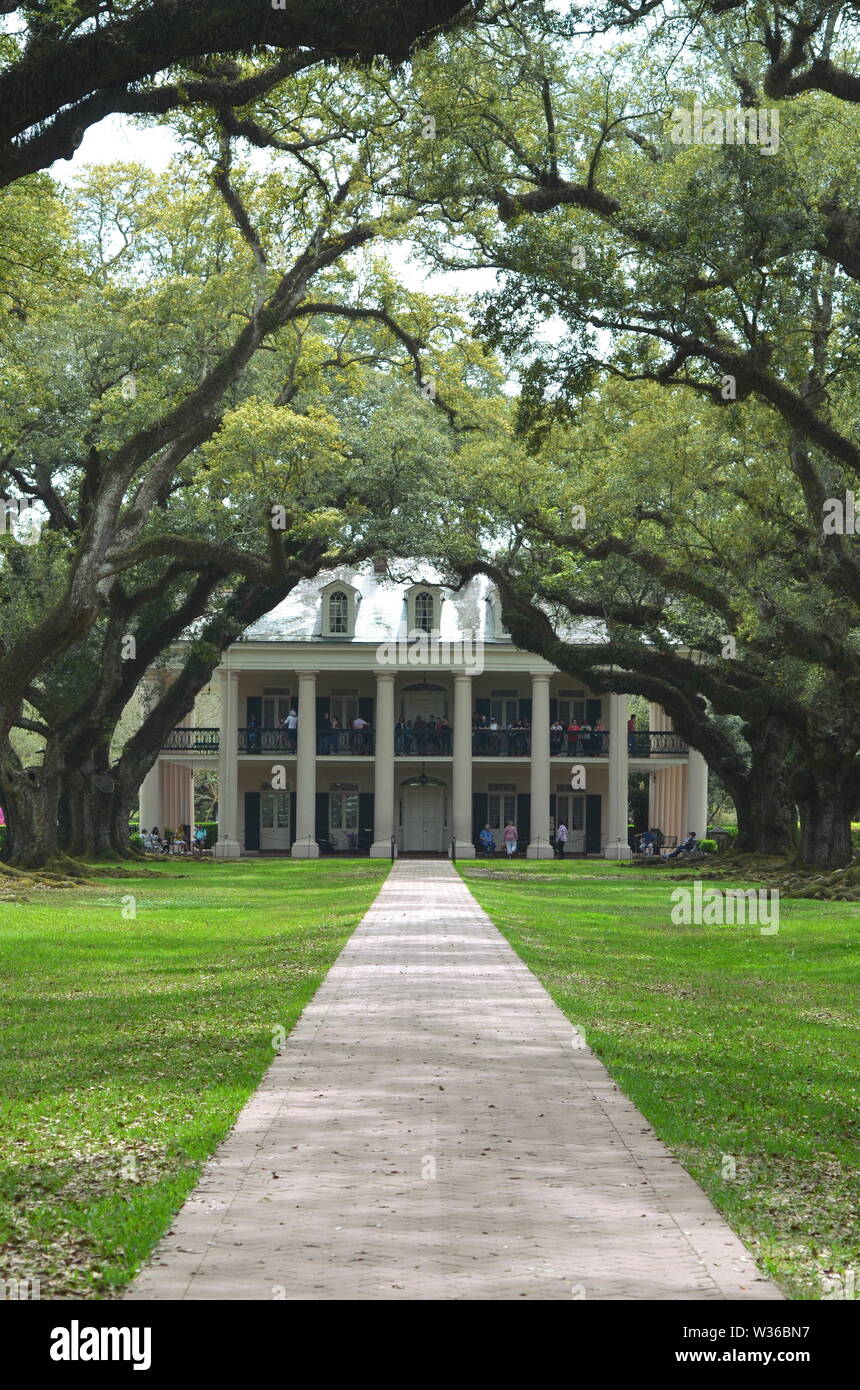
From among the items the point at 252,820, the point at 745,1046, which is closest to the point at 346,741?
the point at 252,820

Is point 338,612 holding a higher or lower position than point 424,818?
higher

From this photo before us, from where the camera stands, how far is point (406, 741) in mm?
51969

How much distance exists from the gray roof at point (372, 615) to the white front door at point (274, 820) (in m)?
5.76

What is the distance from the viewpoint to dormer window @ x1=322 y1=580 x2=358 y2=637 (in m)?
52.2

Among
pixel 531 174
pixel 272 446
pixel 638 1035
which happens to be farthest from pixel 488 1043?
pixel 272 446

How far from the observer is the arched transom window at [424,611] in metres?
52.2

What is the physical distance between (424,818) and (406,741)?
347 centimetres

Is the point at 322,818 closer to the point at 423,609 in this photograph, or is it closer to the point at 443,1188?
the point at 423,609

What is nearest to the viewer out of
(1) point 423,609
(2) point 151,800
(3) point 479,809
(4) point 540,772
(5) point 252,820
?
(4) point 540,772

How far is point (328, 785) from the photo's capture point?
2098 inches

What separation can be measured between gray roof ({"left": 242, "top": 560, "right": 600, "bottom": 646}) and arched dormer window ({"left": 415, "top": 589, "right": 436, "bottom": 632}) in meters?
0.42

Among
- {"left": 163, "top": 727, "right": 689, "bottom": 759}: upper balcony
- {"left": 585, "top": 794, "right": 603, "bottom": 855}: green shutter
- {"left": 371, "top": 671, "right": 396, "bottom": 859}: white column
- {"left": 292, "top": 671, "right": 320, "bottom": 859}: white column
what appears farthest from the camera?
{"left": 585, "top": 794, "right": 603, "bottom": 855}: green shutter

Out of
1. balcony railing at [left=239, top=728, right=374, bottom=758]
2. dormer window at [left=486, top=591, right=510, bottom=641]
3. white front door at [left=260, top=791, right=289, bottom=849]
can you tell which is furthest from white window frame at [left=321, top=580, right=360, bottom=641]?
white front door at [left=260, top=791, right=289, bottom=849]

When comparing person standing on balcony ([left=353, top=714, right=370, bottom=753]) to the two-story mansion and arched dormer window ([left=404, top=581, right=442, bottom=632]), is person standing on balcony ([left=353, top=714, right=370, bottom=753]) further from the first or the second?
arched dormer window ([left=404, top=581, right=442, bottom=632])
